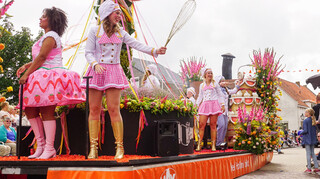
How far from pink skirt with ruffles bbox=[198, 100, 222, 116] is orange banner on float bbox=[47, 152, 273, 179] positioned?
100 cm

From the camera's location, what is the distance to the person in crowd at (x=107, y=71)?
4027mm

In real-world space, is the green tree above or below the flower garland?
above

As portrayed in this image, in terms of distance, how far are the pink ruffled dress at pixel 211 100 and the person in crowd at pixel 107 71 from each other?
359cm

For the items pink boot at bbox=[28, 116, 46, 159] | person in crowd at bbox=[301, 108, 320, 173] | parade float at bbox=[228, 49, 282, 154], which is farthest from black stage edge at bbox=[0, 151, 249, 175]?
parade float at bbox=[228, 49, 282, 154]

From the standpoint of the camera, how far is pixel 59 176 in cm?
335

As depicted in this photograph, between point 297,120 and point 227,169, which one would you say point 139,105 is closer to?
point 227,169

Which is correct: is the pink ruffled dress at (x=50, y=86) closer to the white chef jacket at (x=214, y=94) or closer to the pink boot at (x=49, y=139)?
the pink boot at (x=49, y=139)

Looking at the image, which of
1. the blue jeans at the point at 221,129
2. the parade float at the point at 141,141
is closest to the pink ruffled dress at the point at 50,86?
the parade float at the point at 141,141

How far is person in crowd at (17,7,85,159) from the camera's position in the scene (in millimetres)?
3936

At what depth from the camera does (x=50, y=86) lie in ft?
12.9

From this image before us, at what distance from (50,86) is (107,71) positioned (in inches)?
25.6

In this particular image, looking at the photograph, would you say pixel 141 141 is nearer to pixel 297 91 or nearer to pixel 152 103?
pixel 152 103

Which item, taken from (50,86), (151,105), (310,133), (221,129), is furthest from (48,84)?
(310,133)

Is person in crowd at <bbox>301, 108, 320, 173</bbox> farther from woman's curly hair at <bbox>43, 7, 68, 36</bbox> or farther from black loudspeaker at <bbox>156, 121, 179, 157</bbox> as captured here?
woman's curly hair at <bbox>43, 7, 68, 36</bbox>
